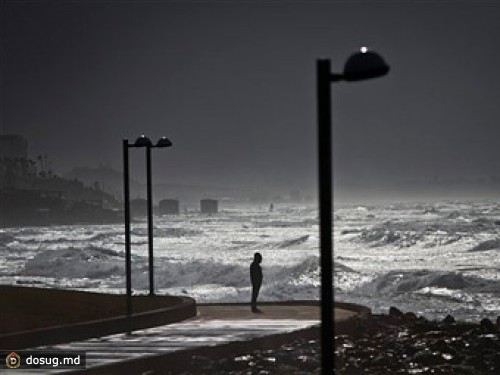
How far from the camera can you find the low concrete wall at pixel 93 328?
1482 cm

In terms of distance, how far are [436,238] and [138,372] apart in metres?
80.8

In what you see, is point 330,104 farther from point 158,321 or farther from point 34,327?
point 158,321

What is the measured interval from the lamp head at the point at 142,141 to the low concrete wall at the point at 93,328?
127 inches

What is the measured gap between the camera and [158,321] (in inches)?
732

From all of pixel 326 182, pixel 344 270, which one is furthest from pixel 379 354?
pixel 344 270

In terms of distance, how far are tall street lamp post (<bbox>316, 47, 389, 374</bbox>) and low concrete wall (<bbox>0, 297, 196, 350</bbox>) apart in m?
7.74

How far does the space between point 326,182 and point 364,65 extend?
3.64 ft

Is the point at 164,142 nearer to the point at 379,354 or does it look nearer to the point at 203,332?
the point at 203,332

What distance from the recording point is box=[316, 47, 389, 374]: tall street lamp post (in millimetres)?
8062

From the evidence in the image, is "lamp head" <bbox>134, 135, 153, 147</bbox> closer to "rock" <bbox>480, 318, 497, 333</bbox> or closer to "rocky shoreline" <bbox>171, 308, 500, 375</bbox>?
"rocky shoreline" <bbox>171, 308, 500, 375</bbox>

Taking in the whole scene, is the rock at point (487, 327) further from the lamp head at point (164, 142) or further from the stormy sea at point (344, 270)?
the stormy sea at point (344, 270)

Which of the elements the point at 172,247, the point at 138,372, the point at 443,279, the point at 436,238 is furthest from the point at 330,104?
the point at 172,247

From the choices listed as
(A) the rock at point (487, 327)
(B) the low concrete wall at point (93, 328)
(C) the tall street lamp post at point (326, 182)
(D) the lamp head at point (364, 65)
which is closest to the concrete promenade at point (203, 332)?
(B) the low concrete wall at point (93, 328)

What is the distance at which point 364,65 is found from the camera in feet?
27.3
